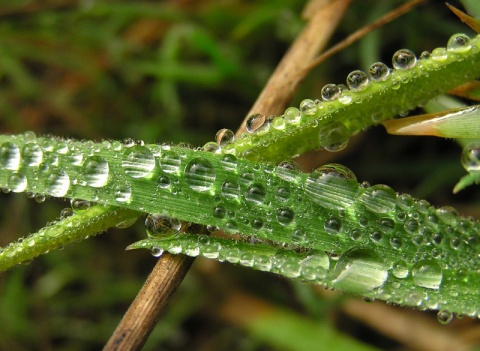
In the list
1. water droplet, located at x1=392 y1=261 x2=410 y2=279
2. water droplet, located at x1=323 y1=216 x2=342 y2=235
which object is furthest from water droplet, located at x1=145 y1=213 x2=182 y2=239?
water droplet, located at x1=392 y1=261 x2=410 y2=279

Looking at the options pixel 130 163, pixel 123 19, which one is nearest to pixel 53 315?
pixel 123 19

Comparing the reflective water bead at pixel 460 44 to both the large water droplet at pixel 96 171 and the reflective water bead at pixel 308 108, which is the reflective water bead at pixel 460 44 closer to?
the reflective water bead at pixel 308 108

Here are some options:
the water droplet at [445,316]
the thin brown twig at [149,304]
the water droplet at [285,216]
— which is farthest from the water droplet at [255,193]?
the water droplet at [445,316]

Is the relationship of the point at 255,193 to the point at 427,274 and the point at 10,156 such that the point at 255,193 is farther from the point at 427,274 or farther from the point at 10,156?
the point at 10,156

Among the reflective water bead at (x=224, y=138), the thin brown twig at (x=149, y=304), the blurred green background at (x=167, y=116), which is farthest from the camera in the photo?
the blurred green background at (x=167, y=116)

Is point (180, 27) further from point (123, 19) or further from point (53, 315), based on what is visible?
point (53, 315)

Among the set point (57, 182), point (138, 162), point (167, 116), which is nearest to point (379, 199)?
point (138, 162)
